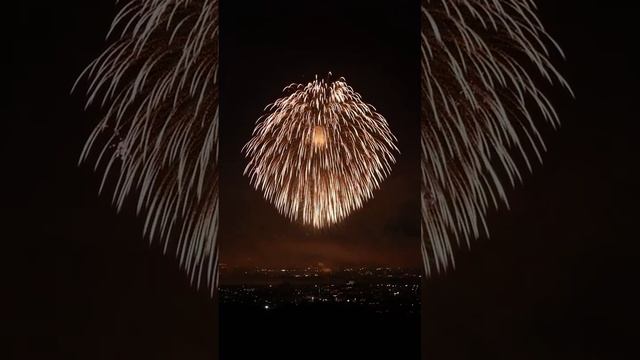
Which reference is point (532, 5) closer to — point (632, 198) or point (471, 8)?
point (471, 8)

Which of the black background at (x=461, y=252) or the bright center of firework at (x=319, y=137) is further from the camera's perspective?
the bright center of firework at (x=319, y=137)

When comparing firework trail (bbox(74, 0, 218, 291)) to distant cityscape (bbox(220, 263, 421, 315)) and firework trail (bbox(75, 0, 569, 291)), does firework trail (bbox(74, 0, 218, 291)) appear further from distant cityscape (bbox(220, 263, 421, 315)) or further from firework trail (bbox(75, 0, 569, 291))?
distant cityscape (bbox(220, 263, 421, 315))

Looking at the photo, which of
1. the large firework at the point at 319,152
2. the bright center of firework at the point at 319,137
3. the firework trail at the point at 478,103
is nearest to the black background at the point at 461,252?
the firework trail at the point at 478,103

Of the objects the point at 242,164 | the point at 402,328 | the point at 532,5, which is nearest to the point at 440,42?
the point at 532,5

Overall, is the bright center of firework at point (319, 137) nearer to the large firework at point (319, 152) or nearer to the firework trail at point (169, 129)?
the large firework at point (319, 152)

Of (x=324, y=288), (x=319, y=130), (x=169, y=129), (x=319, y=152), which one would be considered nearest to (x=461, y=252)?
(x=324, y=288)

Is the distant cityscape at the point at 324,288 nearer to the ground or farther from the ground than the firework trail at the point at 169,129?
nearer to the ground
